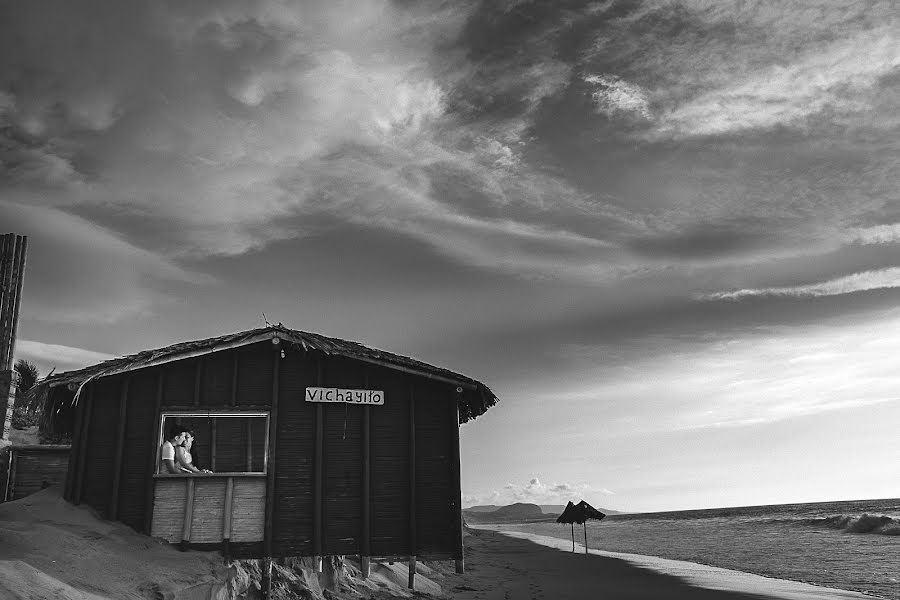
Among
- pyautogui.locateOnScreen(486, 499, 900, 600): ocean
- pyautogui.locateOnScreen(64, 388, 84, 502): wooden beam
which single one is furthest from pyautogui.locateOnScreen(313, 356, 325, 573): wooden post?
pyautogui.locateOnScreen(486, 499, 900, 600): ocean

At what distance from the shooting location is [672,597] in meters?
17.7

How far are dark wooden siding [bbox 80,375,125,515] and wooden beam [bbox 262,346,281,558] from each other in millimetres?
2752

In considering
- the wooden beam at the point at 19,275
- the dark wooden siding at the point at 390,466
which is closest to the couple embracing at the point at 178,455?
the dark wooden siding at the point at 390,466

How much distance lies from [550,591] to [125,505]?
35.6 ft

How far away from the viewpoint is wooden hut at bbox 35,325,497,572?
13.5 m

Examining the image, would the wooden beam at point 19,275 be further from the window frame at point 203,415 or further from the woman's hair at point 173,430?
the window frame at point 203,415

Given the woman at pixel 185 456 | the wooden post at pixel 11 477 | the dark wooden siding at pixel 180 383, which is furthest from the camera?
the wooden post at pixel 11 477

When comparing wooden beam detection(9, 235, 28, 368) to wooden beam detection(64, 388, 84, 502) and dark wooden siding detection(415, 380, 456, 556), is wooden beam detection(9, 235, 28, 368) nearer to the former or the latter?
wooden beam detection(64, 388, 84, 502)

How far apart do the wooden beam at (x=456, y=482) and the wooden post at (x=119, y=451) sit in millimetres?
6830

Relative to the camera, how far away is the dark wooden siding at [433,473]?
14.7 meters

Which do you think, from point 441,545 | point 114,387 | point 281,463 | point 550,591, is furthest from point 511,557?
point 114,387

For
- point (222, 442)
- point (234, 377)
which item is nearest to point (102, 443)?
point (222, 442)

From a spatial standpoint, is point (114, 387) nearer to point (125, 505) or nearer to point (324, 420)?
point (125, 505)

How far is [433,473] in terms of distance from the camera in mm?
15016
